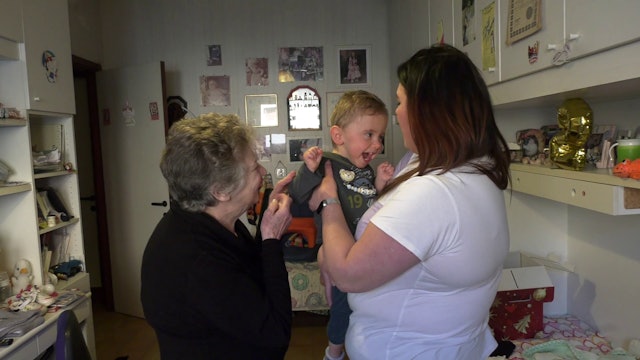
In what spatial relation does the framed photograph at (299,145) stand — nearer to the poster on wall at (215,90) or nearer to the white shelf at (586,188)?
the poster on wall at (215,90)

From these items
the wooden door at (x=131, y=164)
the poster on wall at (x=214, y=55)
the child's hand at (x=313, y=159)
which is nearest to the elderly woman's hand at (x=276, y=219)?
the child's hand at (x=313, y=159)

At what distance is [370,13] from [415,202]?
3292 millimetres

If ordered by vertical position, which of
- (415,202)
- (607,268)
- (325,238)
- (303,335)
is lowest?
(303,335)

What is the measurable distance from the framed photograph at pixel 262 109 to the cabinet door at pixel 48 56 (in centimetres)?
156

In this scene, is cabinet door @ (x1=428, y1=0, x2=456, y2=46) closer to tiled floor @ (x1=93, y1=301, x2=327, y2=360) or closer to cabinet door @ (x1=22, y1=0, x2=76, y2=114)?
cabinet door @ (x1=22, y1=0, x2=76, y2=114)

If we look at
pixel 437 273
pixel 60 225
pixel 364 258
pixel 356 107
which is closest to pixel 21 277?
pixel 60 225

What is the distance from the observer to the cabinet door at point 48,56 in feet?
6.78

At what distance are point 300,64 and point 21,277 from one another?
2.58 metres

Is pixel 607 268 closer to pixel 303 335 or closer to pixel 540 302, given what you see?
pixel 540 302

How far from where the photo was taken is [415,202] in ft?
2.64

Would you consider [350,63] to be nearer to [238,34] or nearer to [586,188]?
[238,34]

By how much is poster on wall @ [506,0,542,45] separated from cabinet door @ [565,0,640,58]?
0.14 metres

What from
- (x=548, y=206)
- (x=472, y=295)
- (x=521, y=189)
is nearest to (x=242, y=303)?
(x=472, y=295)

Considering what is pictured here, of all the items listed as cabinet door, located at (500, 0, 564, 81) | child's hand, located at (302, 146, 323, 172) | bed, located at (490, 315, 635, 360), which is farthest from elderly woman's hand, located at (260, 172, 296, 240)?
bed, located at (490, 315, 635, 360)
